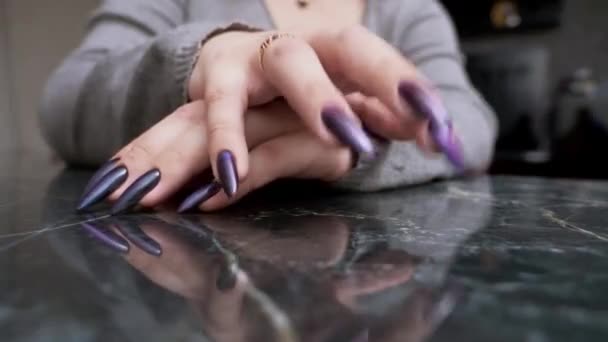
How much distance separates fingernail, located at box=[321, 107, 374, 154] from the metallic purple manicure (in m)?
0.03

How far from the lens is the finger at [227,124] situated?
30 cm

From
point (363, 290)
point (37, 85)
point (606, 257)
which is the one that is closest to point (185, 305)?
point (363, 290)

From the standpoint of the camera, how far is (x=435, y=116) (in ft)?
0.93

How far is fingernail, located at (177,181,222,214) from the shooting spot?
33 cm

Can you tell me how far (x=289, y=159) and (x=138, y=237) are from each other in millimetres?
129

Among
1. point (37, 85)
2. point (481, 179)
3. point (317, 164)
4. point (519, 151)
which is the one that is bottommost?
point (519, 151)

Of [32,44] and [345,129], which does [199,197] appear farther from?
[32,44]

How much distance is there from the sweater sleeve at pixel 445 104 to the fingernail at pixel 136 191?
0.50ft

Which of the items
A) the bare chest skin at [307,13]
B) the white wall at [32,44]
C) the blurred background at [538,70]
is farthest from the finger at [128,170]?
the white wall at [32,44]

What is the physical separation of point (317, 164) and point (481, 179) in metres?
0.29

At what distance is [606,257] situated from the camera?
0.24 m

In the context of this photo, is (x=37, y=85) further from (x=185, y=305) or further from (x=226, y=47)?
(x=185, y=305)

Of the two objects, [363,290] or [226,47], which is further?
[226,47]

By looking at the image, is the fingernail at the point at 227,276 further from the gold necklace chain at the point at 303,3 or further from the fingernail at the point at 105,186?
the gold necklace chain at the point at 303,3
